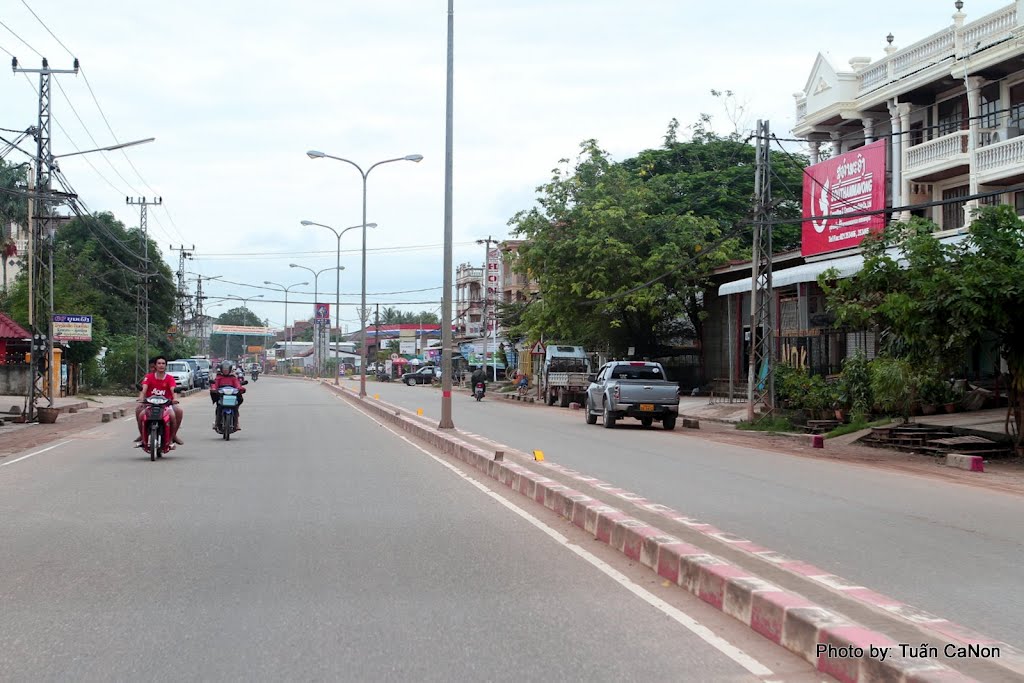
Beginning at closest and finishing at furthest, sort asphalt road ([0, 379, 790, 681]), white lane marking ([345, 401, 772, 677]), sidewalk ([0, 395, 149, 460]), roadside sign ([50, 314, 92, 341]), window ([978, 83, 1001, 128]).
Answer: asphalt road ([0, 379, 790, 681]) < white lane marking ([345, 401, 772, 677]) < sidewalk ([0, 395, 149, 460]) < window ([978, 83, 1001, 128]) < roadside sign ([50, 314, 92, 341])

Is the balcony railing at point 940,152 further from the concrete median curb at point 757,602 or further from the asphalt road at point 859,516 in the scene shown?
the concrete median curb at point 757,602

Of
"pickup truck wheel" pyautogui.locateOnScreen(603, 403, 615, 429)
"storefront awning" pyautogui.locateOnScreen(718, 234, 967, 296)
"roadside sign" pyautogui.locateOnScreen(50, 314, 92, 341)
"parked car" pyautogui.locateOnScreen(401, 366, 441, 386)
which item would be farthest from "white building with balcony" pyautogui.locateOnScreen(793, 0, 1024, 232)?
"parked car" pyautogui.locateOnScreen(401, 366, 441, 386)

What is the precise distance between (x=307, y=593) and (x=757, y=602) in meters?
2.84

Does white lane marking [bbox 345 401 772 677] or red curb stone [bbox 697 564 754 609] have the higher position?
red curb stone [bbox 697 564 754 609]

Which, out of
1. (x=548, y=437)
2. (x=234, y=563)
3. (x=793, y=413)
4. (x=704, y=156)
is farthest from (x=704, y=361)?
(x=234, y=563)

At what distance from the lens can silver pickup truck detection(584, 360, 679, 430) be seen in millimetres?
25750

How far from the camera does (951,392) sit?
25156 mm

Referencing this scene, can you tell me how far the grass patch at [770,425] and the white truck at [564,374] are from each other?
15.2 m

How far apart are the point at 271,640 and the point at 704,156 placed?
163 feet

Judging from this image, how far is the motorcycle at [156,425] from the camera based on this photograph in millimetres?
15664

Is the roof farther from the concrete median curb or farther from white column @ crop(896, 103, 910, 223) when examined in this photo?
the concrete median curb

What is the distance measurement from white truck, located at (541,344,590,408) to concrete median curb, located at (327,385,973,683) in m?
31.9

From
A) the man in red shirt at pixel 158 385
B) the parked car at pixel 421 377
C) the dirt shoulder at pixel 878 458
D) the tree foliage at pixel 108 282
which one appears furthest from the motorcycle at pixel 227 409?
the parked car at pixel 421 377

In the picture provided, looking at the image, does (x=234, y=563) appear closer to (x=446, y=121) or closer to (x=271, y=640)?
(x=271, y=640)
